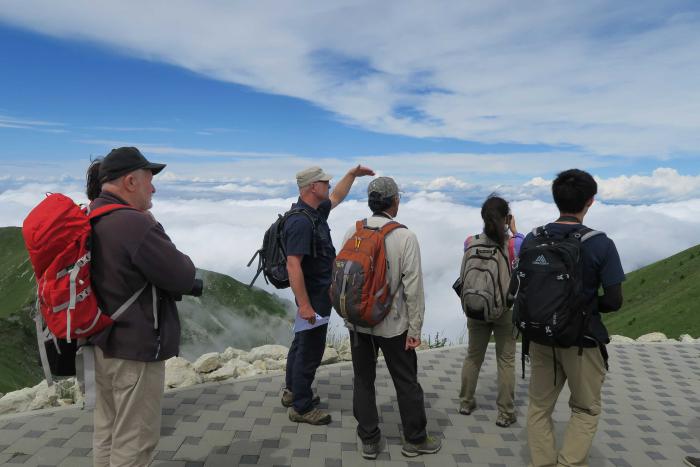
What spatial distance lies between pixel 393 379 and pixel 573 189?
223 cm

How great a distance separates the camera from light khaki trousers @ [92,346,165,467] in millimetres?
3287

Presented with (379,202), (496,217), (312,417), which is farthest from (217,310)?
(379,202)

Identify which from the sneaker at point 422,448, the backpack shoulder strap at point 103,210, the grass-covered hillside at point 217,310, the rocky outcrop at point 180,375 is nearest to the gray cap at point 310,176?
the backpack shoulder strap at point 103,210

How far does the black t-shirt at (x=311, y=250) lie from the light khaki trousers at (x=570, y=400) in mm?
2054

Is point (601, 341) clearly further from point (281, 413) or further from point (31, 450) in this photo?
point (31, 450)

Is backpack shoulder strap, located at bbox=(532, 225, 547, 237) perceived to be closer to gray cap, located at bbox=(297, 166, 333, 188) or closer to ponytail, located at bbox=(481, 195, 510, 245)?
ponytail, located at bbox=(481, 195, 510, 245)

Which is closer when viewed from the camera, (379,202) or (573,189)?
(573,189)

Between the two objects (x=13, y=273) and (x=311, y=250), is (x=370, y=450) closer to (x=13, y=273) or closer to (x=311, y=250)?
(x=311, y=250)

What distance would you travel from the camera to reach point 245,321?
104 meters

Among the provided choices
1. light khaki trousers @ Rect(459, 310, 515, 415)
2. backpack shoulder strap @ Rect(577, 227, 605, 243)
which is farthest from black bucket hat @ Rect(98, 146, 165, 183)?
light khaki trousers @ Rect(459, 310, 515, 415)

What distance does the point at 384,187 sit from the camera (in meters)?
4.51

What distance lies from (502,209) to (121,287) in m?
3.50

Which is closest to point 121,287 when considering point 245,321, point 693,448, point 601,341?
point 601,341

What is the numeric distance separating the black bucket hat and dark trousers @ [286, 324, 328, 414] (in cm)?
263
